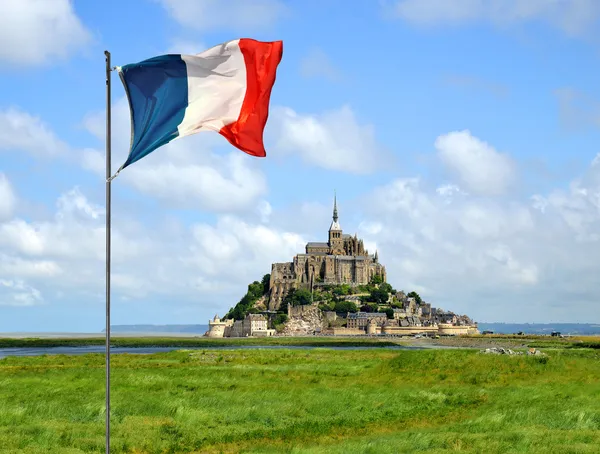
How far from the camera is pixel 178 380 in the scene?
122ft

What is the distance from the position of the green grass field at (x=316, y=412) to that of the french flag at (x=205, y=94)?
31.4 feet

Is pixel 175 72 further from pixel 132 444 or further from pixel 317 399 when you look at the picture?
pixel 317 399

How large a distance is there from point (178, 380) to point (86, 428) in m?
14.0

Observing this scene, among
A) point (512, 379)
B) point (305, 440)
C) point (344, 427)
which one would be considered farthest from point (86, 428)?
point (512, 379)

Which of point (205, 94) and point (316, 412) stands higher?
point (205, 94)

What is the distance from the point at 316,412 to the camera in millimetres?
27531

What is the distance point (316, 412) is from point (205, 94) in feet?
52.5

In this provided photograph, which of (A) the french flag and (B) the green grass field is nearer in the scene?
(A) the french flag

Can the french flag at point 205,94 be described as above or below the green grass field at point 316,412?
above

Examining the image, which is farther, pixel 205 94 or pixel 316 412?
pixel 316 412

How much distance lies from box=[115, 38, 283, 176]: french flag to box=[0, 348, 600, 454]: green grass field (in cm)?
956

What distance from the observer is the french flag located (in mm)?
13805

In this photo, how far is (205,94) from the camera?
572 inches

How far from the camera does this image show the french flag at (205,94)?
45.3 feet
